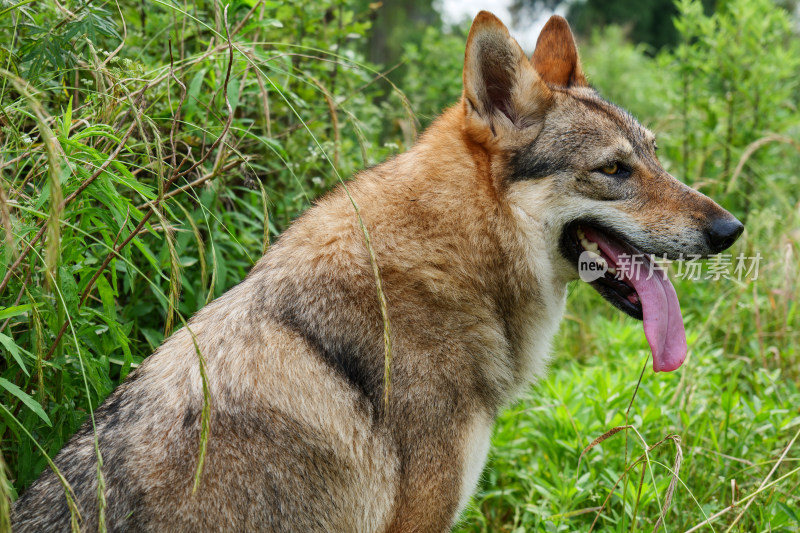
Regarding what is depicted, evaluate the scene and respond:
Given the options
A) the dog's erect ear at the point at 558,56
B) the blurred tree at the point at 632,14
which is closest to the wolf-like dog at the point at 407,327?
the dog's erect ear at the point at 558,56

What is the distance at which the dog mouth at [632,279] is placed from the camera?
2805 mm

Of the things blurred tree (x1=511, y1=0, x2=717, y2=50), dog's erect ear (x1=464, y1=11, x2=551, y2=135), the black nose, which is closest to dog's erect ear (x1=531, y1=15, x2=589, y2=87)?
dog's erect ear (x1=464, y1=11, x2=551, y2=135)

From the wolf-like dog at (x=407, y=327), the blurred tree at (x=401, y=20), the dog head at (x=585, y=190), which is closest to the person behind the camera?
the wolf-like dog at (x=407, y=327)

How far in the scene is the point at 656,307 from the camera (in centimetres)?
281

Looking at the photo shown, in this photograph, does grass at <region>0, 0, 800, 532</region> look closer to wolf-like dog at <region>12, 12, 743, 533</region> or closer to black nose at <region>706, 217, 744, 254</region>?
wolf-like dog at <region>12, 12, 743, 533</region>

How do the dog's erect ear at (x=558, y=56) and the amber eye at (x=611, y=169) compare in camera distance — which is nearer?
the amber eye at (x=611, y=169)

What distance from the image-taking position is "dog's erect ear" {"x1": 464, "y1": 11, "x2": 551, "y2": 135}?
2.55 m

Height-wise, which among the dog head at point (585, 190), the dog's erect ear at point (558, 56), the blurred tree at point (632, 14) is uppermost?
the dog's erect ear at point (558, 56)

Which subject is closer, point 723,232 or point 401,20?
point 723,232

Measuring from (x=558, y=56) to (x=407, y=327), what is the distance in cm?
170

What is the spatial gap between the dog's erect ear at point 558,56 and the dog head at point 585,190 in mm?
376

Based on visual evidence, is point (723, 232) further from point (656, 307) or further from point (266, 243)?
point (266, 243)

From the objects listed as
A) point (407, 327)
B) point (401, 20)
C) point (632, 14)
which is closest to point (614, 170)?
point (407, 327)
